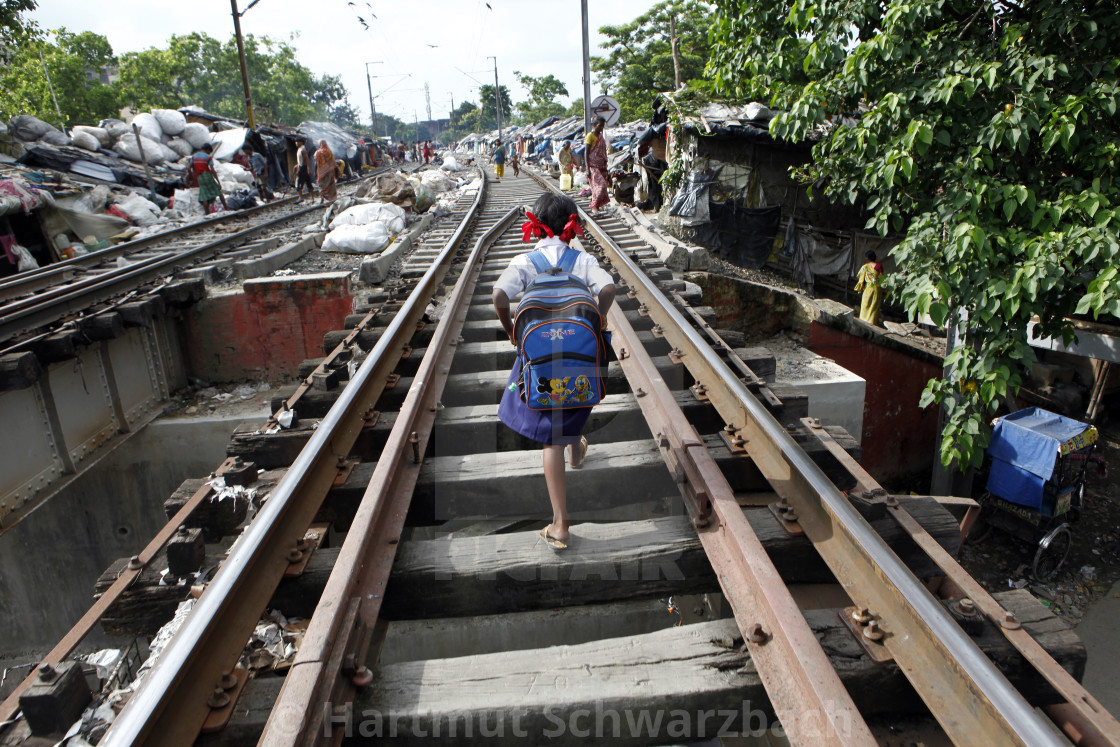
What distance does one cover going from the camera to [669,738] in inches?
70.9

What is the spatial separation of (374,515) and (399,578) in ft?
0.77

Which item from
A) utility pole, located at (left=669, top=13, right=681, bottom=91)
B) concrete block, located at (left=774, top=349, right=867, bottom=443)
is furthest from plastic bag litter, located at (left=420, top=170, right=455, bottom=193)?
concrete block, located at (left=774, top=349, right=867, bottom=443)

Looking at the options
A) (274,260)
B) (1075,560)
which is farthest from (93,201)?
(1075,560)

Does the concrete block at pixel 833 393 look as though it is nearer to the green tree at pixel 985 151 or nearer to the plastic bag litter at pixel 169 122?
the green tree at pixel 985 151

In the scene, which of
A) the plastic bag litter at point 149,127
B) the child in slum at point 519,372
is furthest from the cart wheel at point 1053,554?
the plastic bag litter at point 149,127

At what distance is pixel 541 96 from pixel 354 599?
85.7 meters

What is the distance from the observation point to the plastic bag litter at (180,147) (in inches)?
848

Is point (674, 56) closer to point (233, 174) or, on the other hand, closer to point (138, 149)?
point (233, 174)

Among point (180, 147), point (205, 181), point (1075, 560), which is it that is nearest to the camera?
point (1075, 560)

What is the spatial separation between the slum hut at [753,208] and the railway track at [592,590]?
8.36 metres

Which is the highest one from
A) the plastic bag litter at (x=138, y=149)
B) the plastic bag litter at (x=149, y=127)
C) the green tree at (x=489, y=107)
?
the green tree at (x=489, y=107)

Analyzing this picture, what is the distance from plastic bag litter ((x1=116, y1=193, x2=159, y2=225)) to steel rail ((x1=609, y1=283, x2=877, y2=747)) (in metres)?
14.3

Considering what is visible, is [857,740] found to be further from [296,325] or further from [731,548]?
[296,325]

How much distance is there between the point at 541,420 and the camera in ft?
7.95
